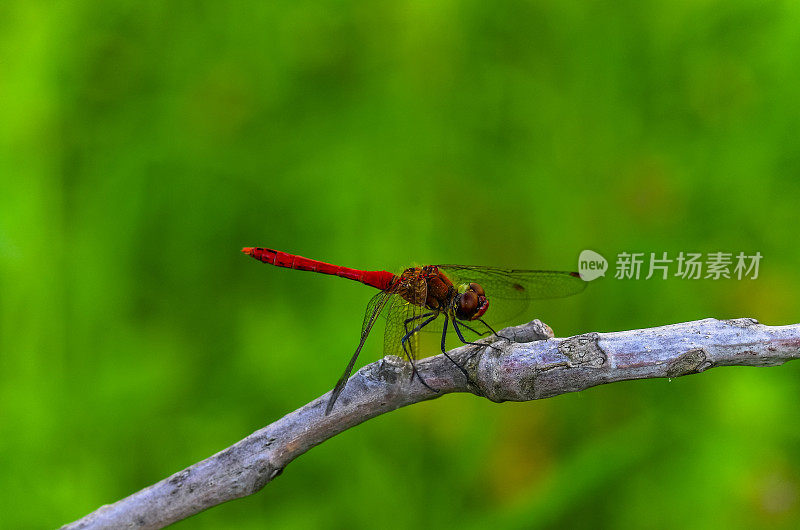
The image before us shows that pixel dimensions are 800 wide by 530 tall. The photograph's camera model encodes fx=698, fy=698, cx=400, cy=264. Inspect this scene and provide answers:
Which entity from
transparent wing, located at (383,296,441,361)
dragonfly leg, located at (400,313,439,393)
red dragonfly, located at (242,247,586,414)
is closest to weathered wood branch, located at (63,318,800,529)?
dragonfly leg, located at (400,313,439,393)

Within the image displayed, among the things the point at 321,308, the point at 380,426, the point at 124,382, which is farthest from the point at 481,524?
the point at 124,382

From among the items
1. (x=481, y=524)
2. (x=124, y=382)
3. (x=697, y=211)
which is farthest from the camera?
(x=697, y=211)

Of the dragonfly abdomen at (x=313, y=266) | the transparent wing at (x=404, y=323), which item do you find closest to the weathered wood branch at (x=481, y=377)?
the transparent wing at (x=404, y=323)

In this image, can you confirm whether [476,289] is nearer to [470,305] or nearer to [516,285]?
[470,305]

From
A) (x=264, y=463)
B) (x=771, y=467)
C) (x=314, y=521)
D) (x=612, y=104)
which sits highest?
(x=612, y=104)

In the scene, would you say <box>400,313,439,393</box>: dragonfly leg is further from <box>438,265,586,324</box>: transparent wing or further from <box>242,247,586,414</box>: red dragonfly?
<box>438,265,586,324</box>: transparent wing

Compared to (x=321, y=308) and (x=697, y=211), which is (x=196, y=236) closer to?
(x=321, y=308)

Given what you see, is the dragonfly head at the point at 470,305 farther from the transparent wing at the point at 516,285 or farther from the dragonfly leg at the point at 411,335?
Result: the transparent wing at the point at 516,285
